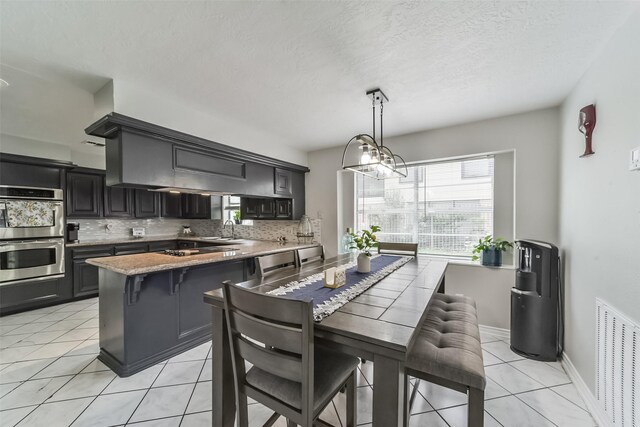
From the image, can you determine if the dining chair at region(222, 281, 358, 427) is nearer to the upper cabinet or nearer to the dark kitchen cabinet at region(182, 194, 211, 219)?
the upper cabinet

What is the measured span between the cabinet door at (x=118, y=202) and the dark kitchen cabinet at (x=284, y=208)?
2.72 metres

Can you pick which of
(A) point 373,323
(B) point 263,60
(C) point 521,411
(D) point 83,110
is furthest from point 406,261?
(D) point 83,110

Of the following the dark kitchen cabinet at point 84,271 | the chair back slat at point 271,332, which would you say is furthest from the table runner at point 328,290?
the dark kitchen cabinet at point 84,271

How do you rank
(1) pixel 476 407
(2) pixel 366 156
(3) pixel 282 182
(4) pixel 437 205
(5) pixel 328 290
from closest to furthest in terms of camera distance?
1. (1) pixel 476 407
2. (5) pixel 328 290
3. (2) pixel 366 156
4. (4) pixel 437 205
5. (3) pixel 282 182

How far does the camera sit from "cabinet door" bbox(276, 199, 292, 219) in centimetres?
423

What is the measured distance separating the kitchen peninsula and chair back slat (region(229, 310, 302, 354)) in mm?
1386

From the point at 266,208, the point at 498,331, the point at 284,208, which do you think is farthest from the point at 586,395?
the point at 266,208

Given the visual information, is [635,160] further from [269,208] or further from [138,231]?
[138,231]

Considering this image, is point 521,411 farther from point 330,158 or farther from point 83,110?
point 83,110

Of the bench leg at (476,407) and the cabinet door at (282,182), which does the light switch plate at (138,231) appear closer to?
the cabinet door at (282,182)

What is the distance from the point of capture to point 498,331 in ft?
9.37

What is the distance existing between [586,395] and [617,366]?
64cm

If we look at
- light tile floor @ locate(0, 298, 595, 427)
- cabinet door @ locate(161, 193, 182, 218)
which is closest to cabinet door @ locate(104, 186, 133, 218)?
cabinet door @ locate(161, 193, 182, 218)

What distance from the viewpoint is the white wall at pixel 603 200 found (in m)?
1.38
